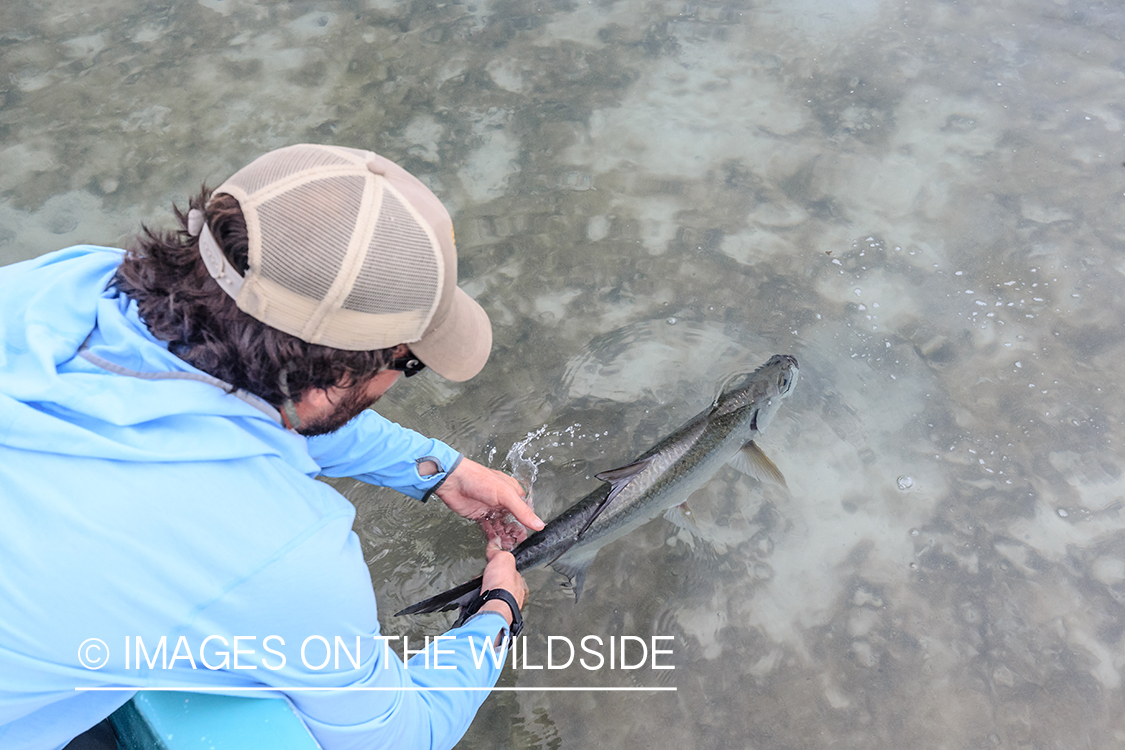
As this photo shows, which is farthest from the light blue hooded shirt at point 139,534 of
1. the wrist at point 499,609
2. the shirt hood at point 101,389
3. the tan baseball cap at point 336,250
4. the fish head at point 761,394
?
the fish head at point 761,394

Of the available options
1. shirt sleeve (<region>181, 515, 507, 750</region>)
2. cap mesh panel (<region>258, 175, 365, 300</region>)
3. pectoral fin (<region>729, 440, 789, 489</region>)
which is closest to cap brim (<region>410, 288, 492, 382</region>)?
cap mesh panel (<region>258, 175, 365, 300</region>)

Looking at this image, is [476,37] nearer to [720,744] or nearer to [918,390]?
[918,390]

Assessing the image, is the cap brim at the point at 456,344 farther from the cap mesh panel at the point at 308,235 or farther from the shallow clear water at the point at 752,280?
the shallow clear water at the point at 752,280

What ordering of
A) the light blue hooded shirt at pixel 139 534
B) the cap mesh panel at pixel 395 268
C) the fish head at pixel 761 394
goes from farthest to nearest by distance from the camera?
the fish head at pixel 761 394, the cap mesh panel at pixel 395 268, the light blue hooded shirt at pixel 139 534

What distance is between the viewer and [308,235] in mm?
1264

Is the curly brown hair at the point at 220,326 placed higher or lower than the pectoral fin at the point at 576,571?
higher

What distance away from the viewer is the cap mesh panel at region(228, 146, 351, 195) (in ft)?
4.26

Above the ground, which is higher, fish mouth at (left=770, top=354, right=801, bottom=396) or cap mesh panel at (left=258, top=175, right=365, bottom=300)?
cap mesh panel at (left=258, top=175, right=365, bottom=300)

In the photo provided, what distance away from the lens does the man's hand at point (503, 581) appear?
2184mm

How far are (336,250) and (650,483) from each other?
164 centimetres

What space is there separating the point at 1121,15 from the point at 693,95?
10.2 ft

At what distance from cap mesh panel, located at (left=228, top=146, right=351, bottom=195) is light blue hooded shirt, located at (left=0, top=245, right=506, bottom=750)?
350mm

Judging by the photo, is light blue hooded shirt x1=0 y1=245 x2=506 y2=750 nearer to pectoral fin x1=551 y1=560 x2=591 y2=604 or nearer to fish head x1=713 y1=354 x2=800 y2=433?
pectoral fin x1=551 y1=560 x2=591 y2=604

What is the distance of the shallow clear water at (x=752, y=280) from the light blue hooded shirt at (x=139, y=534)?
138cm
